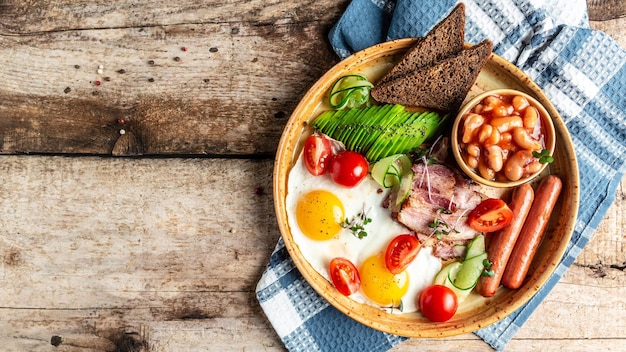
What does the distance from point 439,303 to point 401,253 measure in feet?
1.03

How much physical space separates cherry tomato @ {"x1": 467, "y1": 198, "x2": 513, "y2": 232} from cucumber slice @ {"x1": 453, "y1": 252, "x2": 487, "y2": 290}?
16cm

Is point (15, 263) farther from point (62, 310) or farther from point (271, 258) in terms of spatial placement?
point (271, 258)

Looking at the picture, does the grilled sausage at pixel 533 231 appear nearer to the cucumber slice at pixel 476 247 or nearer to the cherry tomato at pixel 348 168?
the cucumber slice at pixel 476 247

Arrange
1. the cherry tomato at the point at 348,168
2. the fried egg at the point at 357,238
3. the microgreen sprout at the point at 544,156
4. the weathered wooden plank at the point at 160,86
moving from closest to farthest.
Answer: the microgreen sprout at the point at 544,156, the cherry tomato at the point at 348,168, the fried egg at the point at 357,238, the weathered wooden plank at the point at 160,86

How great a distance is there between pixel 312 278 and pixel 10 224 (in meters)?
1.77

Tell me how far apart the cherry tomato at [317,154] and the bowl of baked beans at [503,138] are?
628 mm

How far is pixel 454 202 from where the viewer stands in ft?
9.47

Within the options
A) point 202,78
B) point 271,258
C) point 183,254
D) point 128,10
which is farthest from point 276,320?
point 128,10

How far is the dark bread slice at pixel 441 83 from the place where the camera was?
9.14 ft

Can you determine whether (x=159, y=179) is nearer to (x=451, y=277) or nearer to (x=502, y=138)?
(x=451, y=277)

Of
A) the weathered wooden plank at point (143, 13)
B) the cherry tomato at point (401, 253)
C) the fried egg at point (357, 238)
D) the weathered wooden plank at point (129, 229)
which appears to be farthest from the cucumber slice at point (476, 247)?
the weathered wooden plank at point (143, 13)

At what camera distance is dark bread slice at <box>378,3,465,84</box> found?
2811 mm

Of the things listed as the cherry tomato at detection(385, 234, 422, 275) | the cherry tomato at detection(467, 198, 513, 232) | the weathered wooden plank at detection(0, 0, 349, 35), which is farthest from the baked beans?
the weathered wooden plank at detection(0, 0, 349, 35)

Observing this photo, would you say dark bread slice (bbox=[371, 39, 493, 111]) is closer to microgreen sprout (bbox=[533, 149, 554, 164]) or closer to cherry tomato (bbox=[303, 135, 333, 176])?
cherry tomato (bbox=[303, 135, 333, 176])
